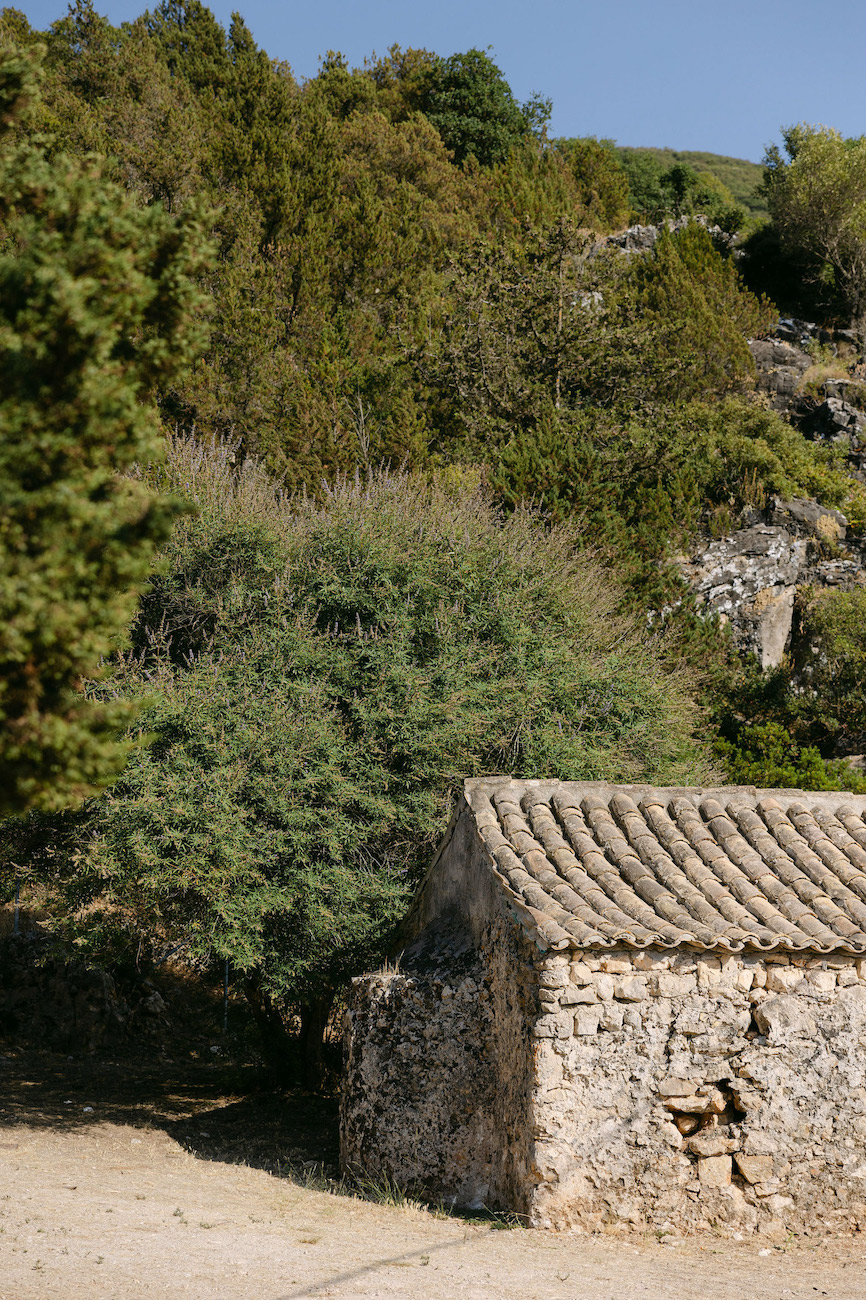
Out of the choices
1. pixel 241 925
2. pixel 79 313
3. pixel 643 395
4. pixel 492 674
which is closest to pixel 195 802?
pixel 241 925

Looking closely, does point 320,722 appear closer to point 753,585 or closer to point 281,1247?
point 281,1247

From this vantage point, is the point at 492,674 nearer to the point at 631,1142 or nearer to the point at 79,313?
the point at 631,1142

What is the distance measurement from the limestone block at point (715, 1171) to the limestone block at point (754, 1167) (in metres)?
0.10

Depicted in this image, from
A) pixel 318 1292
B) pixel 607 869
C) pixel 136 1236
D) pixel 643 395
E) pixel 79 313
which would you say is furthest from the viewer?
pixel 643 395

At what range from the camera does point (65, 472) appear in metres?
4.12

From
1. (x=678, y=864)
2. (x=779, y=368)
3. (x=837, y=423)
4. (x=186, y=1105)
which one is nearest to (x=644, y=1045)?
(x=678, y=864)

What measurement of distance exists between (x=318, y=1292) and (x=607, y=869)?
12.5 ft

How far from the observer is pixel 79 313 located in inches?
159

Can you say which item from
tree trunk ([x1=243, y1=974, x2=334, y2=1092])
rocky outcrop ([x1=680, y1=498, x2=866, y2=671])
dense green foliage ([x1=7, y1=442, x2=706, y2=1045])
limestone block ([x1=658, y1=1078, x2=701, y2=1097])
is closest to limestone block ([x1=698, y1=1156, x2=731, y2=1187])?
limestone block ([x1=658, y1=1078, x2=701, y2=1097])

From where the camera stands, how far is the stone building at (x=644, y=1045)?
314 inches

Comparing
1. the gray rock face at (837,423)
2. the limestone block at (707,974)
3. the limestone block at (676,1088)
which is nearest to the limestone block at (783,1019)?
the limestone block at (707,974)

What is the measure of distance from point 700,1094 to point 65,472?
6.72 m

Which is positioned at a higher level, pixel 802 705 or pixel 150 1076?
pixel 802 705

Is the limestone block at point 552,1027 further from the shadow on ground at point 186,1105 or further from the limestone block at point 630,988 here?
the shadow on ground at point 186,1105
